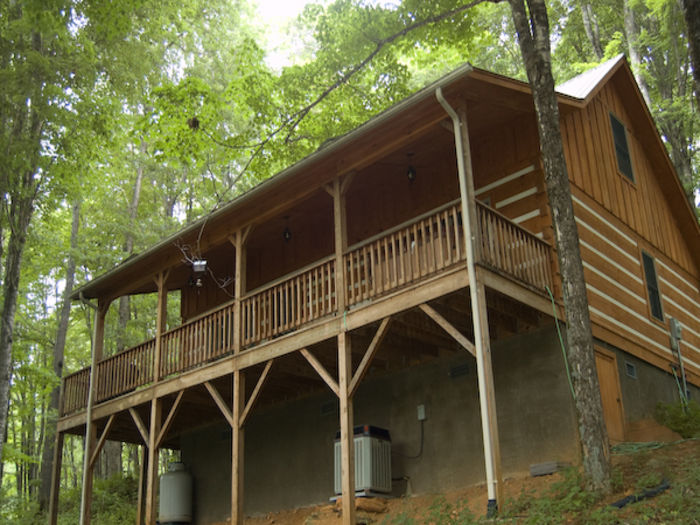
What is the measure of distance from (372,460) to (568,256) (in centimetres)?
483

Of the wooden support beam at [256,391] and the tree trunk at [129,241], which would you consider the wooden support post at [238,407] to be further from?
the tree trunk at [129,241]

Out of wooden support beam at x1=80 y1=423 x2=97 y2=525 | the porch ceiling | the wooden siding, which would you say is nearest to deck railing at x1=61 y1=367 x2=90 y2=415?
wooden support beam at x1=80 y1=423 x2=97 y2=525

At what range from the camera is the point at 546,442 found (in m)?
11.1

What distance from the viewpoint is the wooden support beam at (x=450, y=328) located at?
32.3 ft

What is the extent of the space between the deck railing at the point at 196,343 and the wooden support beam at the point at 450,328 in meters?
4.89

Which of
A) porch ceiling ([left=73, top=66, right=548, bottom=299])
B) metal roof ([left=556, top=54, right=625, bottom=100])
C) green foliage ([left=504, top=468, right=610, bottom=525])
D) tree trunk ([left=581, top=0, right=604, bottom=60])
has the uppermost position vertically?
tree trunk ([left=581, top=0, right=604, bottom=60])

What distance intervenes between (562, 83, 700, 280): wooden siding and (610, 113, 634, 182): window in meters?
0.18

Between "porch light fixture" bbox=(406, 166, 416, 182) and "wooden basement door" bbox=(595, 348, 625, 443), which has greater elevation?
"porch light fixture" bbox=(406, 166, 416, 182)

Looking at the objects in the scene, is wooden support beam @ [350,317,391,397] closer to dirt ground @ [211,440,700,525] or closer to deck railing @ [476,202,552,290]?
deck railing @ [476,202,552,290]

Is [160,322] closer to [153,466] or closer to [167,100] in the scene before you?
[153,466]

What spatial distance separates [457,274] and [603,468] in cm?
310

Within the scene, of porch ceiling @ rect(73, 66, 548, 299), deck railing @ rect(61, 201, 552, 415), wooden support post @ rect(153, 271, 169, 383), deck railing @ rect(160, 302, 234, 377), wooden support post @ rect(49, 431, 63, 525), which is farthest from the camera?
wooden support post @ rect(49, 431, 63, 525)

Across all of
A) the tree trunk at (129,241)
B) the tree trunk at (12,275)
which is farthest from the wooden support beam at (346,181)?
the tree trunk at (129,241)

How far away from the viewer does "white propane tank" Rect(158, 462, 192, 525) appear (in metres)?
17.4
